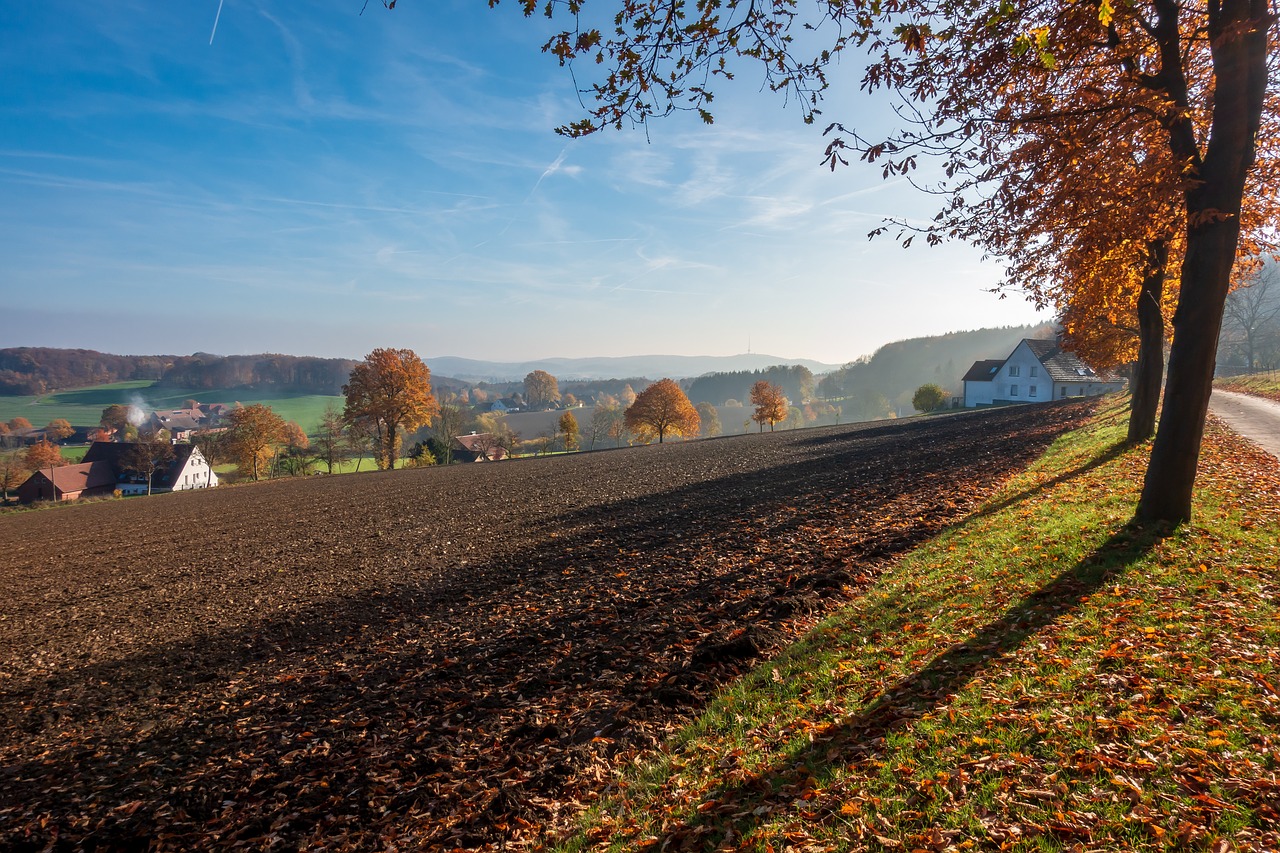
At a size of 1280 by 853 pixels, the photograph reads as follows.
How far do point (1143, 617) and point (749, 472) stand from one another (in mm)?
20500

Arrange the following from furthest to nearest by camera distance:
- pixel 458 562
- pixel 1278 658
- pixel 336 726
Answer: pixel 458 562 → pixel 336 726 → pixel 1278 658

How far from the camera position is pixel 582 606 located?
10.3 meters

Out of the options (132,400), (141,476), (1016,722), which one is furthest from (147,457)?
(132,400)

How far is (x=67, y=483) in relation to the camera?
5844 centimetres

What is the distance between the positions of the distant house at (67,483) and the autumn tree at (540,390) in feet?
397

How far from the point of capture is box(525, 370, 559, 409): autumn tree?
179 m

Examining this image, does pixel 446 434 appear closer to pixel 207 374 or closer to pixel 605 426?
pixel 605 426

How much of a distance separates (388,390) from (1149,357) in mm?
54234

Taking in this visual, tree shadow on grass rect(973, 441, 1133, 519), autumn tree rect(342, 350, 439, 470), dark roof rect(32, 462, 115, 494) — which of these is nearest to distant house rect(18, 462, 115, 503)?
dark roof rect(32, 462, 115, 494)

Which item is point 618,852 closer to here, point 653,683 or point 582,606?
point 653,683

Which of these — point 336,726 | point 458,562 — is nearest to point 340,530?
point 458,562

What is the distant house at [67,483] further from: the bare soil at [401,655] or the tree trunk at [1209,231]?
the tree trunk at [1209,231]

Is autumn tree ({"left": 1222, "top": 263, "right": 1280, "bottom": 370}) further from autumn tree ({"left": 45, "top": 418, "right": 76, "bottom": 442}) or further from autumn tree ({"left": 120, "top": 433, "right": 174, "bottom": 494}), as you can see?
autumn tree ({"left": 45, "top": 418, "right": 76, "bottom": 442})

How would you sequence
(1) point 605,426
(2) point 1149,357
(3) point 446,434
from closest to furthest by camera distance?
(2) point 1149,357, (3) point 446,434, (1) point 605,426
